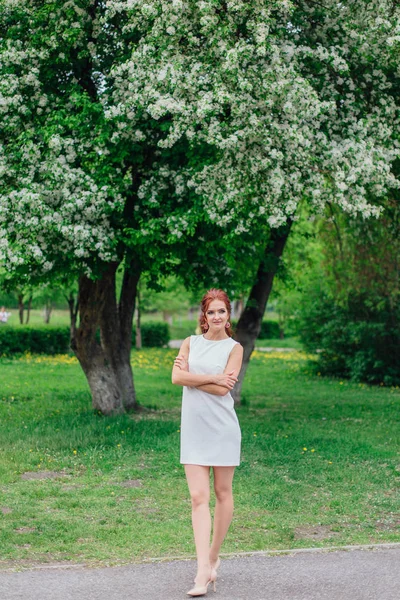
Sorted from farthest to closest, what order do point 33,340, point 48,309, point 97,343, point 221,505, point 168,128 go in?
1. point 48,309
2. point 33,340
3. point 97,343
4. point 168,128
5. point 221,505

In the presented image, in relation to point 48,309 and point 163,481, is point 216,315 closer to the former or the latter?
point 163,481

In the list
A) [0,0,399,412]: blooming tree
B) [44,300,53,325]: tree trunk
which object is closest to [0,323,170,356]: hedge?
[44,300,53,325]: tree trunk

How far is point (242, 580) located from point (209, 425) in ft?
3.67

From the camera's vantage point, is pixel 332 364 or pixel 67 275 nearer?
pixel 67 275

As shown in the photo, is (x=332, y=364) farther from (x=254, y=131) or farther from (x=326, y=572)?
(x=326, y=572)

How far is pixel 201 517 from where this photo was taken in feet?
17.9

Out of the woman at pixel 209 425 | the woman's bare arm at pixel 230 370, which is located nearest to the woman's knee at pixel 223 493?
the woman at pixel 209 425

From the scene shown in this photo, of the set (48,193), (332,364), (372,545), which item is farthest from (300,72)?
(332,364)

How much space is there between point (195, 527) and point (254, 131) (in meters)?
6.49

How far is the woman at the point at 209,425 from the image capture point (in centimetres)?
547

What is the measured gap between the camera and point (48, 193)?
445 inches

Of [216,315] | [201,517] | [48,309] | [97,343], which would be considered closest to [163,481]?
[201,517]

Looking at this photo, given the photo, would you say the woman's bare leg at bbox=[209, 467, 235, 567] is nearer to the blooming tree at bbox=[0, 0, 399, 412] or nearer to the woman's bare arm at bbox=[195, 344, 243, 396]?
the woman's bare arm at bbox=[195, 344, 243, 396]

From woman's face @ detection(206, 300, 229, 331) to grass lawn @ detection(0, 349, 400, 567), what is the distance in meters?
1.92
